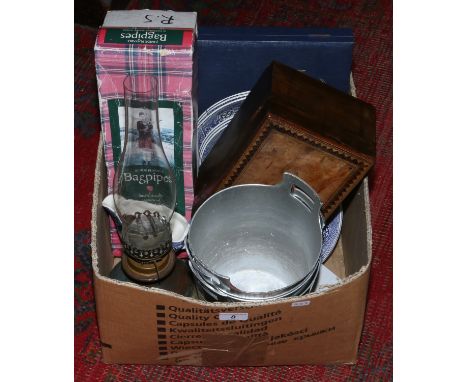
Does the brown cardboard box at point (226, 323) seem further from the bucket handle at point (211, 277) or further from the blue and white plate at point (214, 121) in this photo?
the blue and white plate at point (214, 121)

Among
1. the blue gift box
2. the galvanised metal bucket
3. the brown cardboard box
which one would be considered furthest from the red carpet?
the blue gift box

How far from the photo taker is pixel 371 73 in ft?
4.68

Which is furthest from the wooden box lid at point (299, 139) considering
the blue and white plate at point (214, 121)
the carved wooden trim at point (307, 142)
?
the blue and white plate at point (214, 121)

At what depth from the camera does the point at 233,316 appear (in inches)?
36.1

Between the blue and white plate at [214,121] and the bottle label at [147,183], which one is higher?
the blue and white plate at [214,121]

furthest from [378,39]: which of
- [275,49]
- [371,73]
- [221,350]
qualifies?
[221,350]

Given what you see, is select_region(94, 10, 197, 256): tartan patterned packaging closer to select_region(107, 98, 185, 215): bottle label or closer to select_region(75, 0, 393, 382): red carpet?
select_region(107, 98, 185, 215): bottle label

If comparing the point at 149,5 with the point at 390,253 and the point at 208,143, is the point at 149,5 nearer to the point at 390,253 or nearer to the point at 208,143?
the point at 208,143

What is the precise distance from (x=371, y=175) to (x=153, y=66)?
476 millimetres

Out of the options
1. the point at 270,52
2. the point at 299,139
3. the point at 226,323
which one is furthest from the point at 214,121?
the point at 226,323

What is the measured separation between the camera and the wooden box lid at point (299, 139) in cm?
96

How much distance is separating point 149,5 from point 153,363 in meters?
0.76

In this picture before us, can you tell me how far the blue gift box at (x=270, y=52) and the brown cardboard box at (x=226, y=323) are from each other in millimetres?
186

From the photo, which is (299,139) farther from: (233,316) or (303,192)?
(233,316)
